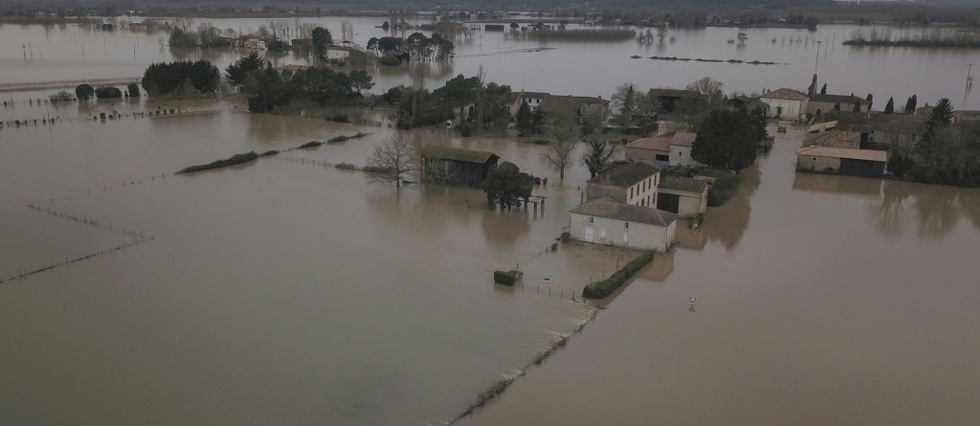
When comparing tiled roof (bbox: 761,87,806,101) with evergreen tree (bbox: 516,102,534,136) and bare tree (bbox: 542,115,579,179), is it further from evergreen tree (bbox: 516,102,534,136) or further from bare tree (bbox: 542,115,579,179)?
bare tree (bbox: 542,115,579,179)

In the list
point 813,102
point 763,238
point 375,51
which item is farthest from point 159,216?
point 375,51

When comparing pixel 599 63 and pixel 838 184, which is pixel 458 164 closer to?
pixel 838 184

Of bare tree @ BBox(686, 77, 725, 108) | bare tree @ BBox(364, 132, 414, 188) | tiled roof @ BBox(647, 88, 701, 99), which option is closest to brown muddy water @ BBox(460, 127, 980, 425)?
bare tree @ BBox(364, 132, 414, 188)

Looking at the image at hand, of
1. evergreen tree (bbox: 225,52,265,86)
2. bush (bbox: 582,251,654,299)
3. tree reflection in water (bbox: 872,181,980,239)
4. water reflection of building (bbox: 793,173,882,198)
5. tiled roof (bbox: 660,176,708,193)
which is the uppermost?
evergreen tree (bbox: 225,52,265,86)

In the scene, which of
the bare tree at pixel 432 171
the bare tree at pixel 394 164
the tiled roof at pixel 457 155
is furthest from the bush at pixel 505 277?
the bare tree at pixel 394 164

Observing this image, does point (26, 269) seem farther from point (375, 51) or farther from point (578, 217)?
point (375, 51)

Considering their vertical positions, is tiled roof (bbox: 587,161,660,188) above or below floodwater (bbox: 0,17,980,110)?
below
